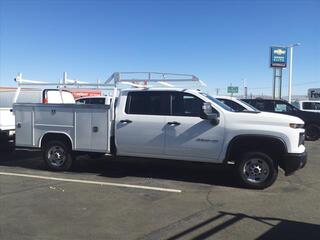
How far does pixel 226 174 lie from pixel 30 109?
185 inches

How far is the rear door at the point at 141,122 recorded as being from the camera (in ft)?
30.0

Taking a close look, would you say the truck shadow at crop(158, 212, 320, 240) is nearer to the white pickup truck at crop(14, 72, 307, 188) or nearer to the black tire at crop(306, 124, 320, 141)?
the white pickup truck at crop(14, 72, 307, 188)

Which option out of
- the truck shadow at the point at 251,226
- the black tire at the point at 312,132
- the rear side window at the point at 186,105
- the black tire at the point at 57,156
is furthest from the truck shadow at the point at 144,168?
the black tire at the point at 312,132

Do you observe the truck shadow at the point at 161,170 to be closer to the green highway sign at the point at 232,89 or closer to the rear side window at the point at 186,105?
the rear side window at the point at 186,105

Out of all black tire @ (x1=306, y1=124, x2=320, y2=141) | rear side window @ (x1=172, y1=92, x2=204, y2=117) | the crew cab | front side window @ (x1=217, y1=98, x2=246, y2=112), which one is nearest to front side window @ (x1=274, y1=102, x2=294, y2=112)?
black tire @ (x1=306, y1=124, x2=320, y2=141)

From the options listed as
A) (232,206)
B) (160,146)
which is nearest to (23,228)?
(232,206)

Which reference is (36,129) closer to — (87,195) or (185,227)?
(87,195)

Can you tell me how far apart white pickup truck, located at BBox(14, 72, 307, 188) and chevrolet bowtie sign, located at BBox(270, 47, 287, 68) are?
41032mm

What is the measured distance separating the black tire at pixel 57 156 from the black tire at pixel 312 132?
40.6 feet

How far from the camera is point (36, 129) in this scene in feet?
33.7

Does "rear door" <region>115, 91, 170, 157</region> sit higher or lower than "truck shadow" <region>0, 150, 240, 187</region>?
higher

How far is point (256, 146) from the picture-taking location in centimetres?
860

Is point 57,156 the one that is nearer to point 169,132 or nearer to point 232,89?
point 169,132

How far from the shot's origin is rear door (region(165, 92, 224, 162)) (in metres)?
8.73
